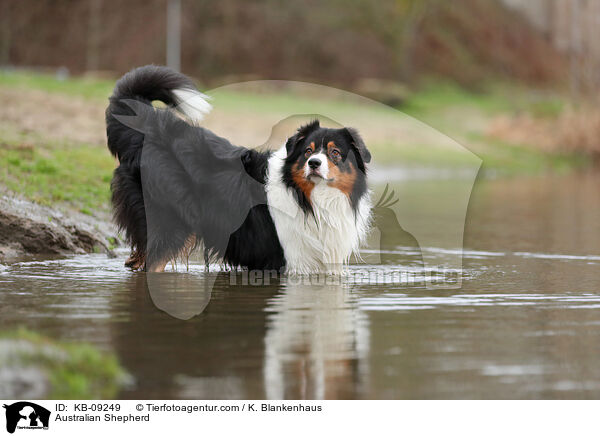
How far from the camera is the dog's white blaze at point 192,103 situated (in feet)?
26.4

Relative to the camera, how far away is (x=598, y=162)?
86.9ft

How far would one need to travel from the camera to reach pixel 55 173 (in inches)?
451

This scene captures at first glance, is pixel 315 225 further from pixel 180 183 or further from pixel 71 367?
pixel 71 367

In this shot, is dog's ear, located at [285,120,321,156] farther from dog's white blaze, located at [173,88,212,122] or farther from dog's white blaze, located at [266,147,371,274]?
dog's white blaze, located at [173,88,212,122]

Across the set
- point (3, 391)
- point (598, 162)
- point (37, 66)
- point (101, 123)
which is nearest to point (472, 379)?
point (3, 391)

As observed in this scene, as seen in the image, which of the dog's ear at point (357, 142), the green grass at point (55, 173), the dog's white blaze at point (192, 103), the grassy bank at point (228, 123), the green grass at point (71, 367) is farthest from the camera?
the grassy bank at point (228, 123)

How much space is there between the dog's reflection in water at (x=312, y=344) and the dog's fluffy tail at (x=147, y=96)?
187cm

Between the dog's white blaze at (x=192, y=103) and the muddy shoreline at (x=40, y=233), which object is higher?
the dog's white blaze at (x=192, y=103)

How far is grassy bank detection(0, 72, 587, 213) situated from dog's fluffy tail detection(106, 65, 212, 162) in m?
2.12

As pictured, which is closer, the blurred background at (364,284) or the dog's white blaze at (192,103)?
the blurred background at (364,284)

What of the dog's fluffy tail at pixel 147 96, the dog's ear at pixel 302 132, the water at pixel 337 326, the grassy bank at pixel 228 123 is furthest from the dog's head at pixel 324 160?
the grassy bank at pixel 228 123

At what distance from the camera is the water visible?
4.71 metres

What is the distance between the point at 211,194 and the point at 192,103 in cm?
82
